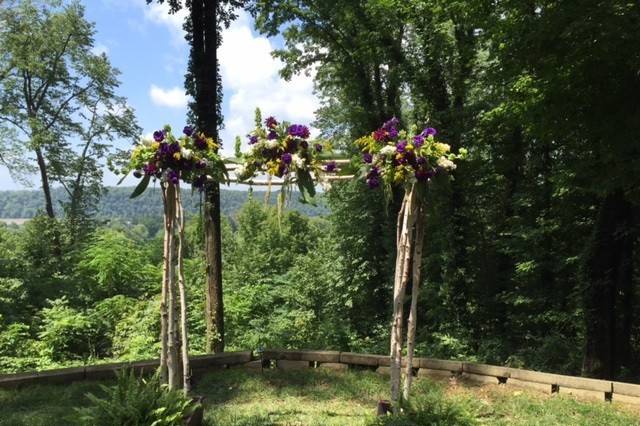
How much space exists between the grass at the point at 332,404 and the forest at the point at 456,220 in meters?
1.82

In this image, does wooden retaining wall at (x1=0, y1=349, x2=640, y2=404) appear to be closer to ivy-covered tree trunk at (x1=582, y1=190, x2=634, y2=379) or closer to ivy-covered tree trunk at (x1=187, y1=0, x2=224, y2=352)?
ivy-covered tree trunk at (x1=187, y1=0, x2=224, y2=352)

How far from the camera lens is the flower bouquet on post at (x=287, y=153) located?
4656mm

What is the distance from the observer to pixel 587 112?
5973 mm

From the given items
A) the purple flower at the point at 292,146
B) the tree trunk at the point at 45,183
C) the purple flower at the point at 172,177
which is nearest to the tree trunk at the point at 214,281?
the purple flower at the point at 172,177

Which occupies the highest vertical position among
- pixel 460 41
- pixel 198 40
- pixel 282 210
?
pixel 460 41

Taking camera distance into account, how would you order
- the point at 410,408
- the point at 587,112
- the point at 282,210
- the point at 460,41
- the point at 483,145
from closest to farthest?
the point at 410,408 < the point at 282,210 < the point at 587,112 < the point at 460,41 < the point at 483,145

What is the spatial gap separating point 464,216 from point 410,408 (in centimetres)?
A: 835

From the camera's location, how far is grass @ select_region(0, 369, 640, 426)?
4.40 m

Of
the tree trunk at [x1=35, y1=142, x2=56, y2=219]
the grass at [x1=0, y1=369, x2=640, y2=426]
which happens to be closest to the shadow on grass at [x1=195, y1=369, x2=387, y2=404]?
the grass at [x1=0, y1=369, x2=640, y2=426]

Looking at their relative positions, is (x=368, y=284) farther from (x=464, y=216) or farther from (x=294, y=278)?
(x=294, y=278)

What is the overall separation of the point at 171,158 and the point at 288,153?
1.14 m

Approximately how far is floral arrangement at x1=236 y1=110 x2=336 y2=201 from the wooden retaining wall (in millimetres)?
2586

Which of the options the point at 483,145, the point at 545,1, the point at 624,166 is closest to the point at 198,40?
the point at 545,1

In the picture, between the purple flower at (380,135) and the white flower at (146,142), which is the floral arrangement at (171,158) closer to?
the white flower at (146,142)
